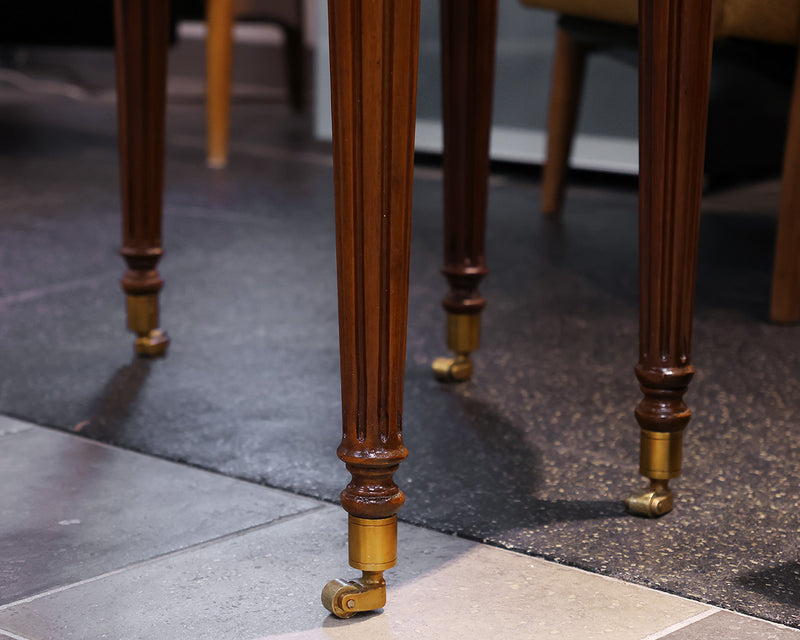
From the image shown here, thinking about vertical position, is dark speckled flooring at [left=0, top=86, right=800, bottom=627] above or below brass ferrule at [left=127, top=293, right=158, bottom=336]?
below

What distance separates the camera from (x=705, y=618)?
70 centimetres

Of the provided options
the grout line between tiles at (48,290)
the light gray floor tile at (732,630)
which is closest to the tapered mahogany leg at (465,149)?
the light gray floor tile at (732,630)

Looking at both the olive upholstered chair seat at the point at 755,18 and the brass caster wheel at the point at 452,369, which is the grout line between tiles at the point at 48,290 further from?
the olive upholstered chair seat at the point at 755,18

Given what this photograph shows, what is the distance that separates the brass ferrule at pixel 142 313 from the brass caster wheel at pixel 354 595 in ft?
2.06

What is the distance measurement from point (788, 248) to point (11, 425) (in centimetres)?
99

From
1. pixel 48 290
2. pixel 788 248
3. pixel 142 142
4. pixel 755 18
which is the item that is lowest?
pixel 48 290

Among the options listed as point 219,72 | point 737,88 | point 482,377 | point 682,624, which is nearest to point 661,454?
point 682,624

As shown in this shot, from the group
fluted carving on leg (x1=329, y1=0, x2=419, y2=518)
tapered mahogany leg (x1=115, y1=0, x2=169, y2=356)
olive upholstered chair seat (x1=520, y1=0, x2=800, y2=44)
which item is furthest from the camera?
olive upholstered chair seat (x1=520, y1=0, x2=800, y2=44)

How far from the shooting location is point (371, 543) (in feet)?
2.25

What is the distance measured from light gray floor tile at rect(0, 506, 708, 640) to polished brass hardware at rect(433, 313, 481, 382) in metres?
0.41

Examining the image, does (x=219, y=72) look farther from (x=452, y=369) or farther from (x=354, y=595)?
(x=354, y=595)

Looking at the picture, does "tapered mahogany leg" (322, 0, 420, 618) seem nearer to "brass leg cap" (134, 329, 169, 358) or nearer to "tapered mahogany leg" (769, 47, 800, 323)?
"brass leg cap" (134, 329, 169, 358)

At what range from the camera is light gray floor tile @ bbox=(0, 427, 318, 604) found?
78 cm

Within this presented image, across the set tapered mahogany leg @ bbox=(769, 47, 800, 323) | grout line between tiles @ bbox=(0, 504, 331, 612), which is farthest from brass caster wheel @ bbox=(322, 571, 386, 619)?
tapered mahogany leg @ bbox=(769, 47, 800, 323)
